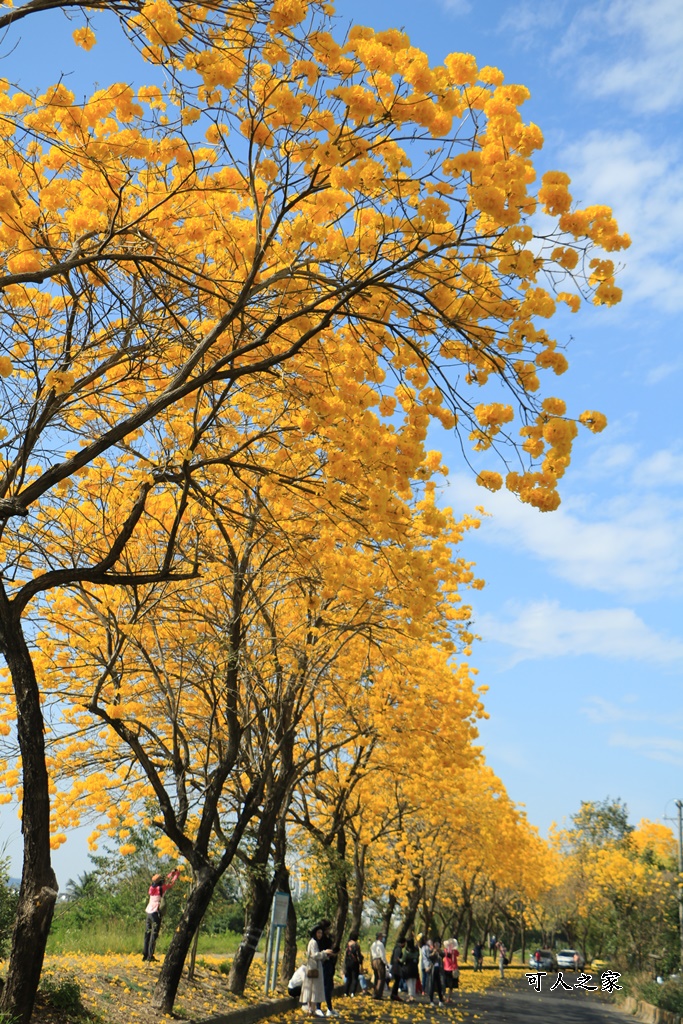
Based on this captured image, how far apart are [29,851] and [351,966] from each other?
14.6 m

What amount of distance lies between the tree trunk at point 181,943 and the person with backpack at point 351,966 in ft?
31.2

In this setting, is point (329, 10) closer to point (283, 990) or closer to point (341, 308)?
point (341, 308)

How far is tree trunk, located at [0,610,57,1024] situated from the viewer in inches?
274

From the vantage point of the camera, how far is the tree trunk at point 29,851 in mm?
6949

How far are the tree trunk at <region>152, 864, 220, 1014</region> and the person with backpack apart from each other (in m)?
9.52

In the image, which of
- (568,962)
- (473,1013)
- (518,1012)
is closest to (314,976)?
(473,1013)

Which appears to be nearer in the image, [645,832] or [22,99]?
[22,99]

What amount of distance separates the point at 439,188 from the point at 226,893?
14.5 metres

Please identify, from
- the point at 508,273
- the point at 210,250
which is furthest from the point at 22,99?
the point at 508,273

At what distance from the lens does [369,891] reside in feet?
103

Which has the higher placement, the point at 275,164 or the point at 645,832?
the point at 645,832

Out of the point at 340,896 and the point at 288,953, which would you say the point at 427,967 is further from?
the point at 288,953

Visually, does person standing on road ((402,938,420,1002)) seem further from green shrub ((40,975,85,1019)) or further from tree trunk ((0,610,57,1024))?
tree trunk ((0,610,57,1024))

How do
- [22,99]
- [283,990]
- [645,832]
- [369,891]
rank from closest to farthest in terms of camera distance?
[22,99] < [283,990] < [369,891] < [645,832]
